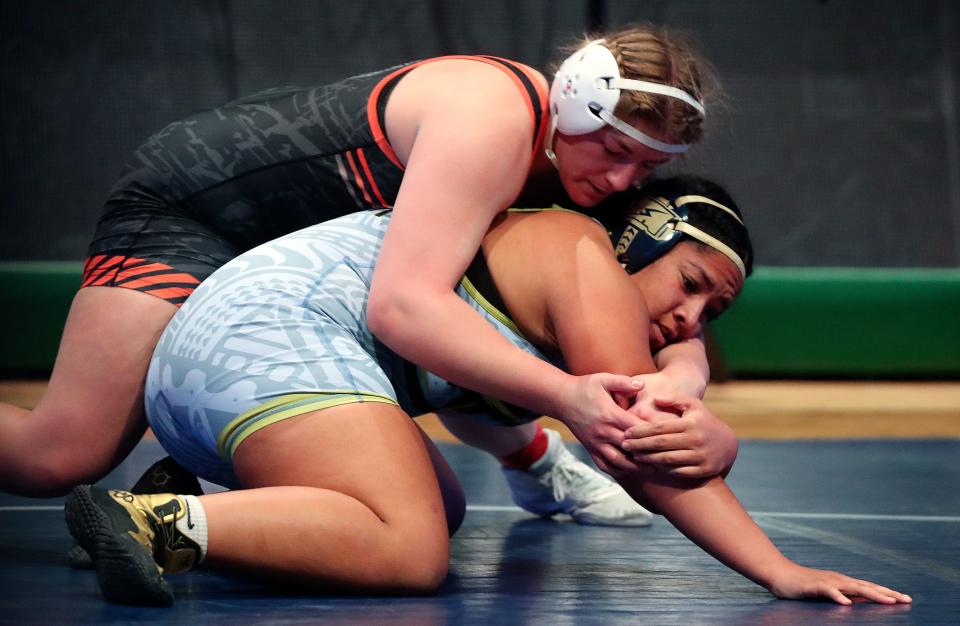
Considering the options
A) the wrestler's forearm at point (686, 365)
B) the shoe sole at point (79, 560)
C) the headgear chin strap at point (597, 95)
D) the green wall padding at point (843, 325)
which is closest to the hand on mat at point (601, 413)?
the wrestler's forearm at point (686, 365)

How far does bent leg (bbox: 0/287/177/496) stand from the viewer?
6.41ft

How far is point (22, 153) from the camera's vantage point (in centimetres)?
612

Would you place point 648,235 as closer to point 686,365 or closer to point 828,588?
point 686,365

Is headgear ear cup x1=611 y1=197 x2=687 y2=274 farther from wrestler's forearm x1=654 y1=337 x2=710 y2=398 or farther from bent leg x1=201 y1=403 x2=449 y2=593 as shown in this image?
bent leg x1=201 y1=403 x2=449 y2=593

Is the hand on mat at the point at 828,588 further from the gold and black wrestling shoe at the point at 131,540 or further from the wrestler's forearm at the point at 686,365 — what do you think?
the gold and black wrestling shoe at the point at 131,540

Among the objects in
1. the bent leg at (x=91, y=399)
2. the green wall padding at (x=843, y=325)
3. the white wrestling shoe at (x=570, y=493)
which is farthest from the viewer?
the green wall padding at (x=843, y=325)

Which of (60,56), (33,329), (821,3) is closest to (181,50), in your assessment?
(60,56)

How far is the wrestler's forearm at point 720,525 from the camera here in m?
1.54

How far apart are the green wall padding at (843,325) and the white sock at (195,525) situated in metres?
4.21

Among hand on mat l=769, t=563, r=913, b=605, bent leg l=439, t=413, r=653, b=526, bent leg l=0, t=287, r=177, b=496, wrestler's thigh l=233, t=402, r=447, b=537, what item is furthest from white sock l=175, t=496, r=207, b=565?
bent leg l=439, t=413, r=653, b=526

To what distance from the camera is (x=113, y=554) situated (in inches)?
53.5

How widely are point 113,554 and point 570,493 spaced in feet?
3.63

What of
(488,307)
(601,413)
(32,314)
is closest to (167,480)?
(488,307)

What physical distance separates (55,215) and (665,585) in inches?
203
